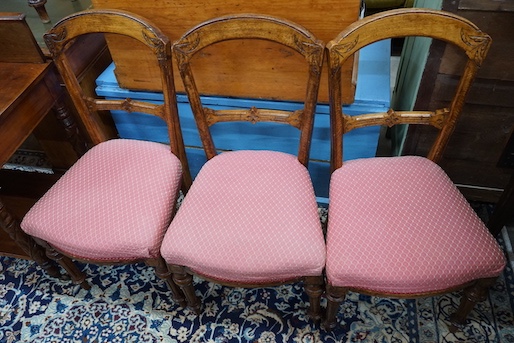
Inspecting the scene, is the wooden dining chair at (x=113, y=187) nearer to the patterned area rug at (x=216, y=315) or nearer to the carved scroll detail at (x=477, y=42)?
the patterned area rug at (x=216, y=315)

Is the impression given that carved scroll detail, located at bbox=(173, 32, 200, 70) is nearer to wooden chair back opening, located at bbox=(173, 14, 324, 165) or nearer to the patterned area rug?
wooden chair back opening, located at bbox=(173, 14, 324, 165)

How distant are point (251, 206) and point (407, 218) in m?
0.45

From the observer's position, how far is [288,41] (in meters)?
1.06

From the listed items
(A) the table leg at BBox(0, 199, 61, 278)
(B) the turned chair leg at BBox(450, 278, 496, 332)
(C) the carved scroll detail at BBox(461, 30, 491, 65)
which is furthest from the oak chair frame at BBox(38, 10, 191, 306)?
(B) the turned chair leg at BBox(450, 278, 496, 332)

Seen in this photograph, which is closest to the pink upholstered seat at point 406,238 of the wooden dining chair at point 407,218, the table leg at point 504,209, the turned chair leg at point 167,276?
the wooden dining chair at point 407,218

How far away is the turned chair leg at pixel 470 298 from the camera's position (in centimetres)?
111

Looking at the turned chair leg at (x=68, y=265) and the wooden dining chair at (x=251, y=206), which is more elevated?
the wooden dining chair at (x=251, y=206)

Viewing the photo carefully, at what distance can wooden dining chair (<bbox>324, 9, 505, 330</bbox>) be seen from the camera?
A: 1021 mm

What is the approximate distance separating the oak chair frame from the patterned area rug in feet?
0.40

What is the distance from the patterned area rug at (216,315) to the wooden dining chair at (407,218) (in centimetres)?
Answer: 25

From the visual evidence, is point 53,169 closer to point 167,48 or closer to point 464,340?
point 167,48

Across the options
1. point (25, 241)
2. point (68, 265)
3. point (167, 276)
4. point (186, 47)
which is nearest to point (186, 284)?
point (167, 276)

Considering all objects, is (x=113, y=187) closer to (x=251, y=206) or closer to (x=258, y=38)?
(x=251, y=206)

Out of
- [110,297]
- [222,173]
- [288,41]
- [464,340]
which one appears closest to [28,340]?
[110,297]
